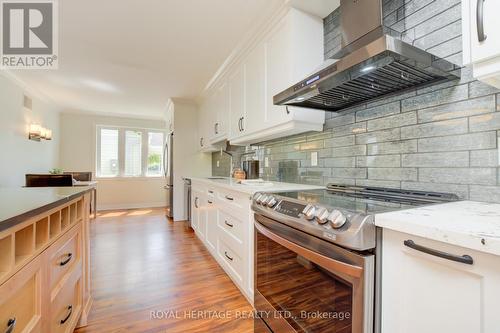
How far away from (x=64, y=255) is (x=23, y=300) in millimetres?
421

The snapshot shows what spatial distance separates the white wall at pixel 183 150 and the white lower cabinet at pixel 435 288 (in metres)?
4.18

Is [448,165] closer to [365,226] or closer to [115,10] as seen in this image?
[365,226]

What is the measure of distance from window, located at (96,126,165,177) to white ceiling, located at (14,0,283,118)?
167 centimetres

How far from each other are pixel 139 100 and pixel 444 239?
16.7 feet

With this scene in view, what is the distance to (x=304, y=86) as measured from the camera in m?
1.27

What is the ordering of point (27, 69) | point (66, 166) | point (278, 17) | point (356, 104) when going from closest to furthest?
point (356, 104) < point (278, 17) < point (27, 69) < point (66, 166)

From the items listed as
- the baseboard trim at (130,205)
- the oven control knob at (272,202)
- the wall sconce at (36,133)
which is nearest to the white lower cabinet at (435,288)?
the oven control knob at (272,202)

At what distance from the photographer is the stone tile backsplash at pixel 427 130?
998mm

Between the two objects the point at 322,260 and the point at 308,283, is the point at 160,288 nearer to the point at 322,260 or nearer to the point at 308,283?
the point at 308,283

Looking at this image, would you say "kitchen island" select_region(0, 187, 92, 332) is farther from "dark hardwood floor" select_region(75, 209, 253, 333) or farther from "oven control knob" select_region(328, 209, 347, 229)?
"oven control knob" select_region(328, 209, 347, 229)

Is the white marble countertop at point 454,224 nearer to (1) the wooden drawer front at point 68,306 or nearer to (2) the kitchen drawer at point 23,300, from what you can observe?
(2) the kitchen drawer at point 23,300

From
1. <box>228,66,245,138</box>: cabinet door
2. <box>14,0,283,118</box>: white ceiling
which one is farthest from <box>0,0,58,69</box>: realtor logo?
<box>228,66,245,138</box>: cabinet door

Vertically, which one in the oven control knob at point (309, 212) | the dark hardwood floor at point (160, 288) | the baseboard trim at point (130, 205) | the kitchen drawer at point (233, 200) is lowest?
the dark hardwood floor at point (160, 288)

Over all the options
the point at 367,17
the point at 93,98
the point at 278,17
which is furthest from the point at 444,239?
the point at 93,98
